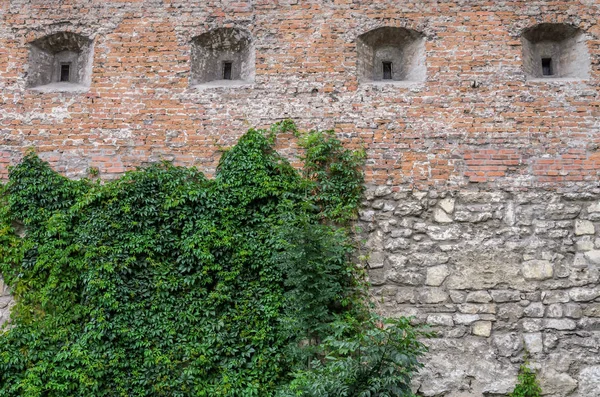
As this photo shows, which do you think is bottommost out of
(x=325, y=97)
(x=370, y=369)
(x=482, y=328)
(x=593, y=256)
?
(x=370, y=369)

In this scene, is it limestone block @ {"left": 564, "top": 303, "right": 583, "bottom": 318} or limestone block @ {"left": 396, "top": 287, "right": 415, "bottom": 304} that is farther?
limestone block @ {"left": 396, "top": 287, "right": 415, "bottom": 304}

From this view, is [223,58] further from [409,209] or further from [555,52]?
[555,52]

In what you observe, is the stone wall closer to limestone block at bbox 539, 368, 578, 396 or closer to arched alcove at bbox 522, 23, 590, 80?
limestone block at bbox 539, 368, 578, 396

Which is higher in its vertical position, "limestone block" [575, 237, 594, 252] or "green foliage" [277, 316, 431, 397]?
"limestone block" [575, 237, 594, 252]

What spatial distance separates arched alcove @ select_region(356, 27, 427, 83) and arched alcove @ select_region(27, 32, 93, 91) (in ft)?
10.7

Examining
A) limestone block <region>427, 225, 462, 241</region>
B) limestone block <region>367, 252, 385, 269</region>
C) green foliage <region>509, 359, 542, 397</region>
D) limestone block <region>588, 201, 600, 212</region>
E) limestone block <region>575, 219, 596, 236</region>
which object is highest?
limestone block <region>588, 201, 600, 212</region>

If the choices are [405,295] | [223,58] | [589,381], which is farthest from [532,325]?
[223,58]

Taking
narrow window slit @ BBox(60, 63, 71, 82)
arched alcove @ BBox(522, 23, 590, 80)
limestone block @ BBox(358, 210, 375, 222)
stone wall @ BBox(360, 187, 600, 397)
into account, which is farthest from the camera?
narrow window slit @ BBox(60, 63, 71, 82)

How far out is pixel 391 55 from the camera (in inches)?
270

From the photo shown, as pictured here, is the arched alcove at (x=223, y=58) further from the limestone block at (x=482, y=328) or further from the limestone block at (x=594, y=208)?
the limestone block at (x=594, y=208)

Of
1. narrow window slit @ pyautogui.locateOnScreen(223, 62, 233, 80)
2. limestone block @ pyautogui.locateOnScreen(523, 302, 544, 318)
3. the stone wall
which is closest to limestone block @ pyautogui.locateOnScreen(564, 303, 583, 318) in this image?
the stone wall

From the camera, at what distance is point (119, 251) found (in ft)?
19.1

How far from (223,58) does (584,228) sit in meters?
4.51

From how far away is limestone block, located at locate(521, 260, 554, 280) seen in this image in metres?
5.84
